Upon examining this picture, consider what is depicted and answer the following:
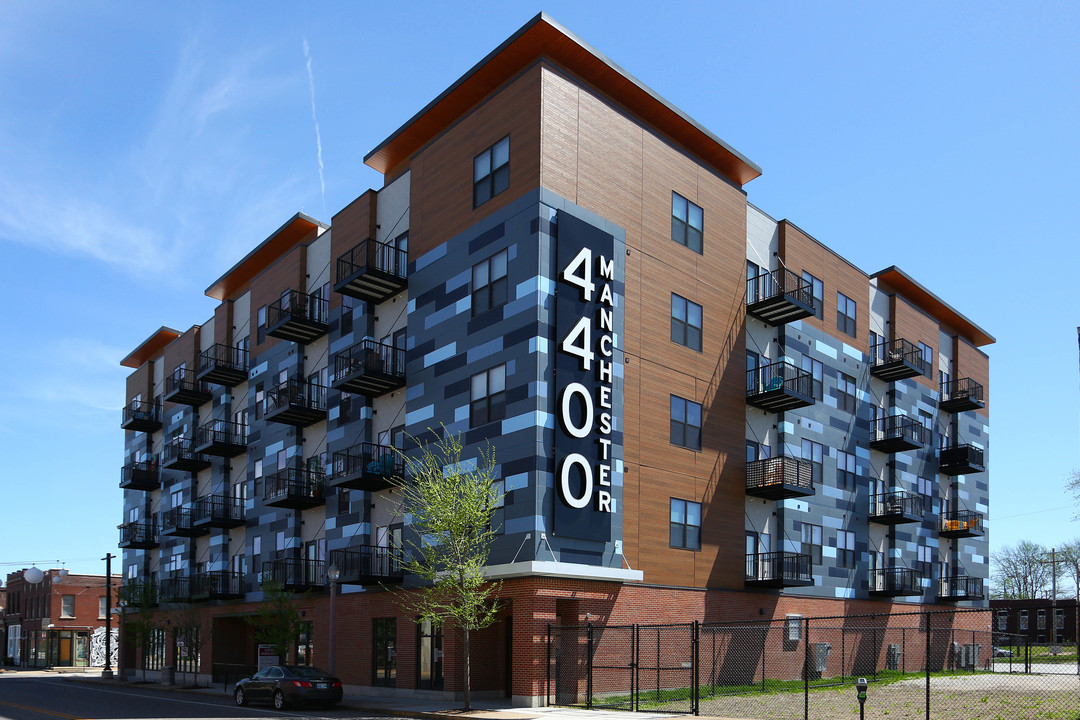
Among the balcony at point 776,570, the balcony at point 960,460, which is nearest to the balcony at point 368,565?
the balcony at point 776,570

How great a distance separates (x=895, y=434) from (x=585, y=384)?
76.8 ft

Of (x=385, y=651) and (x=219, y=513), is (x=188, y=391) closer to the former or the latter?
(x=219, y=513)

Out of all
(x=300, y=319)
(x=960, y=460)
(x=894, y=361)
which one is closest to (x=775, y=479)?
(x=894, y=361)

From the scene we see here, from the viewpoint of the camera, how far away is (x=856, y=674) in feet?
133

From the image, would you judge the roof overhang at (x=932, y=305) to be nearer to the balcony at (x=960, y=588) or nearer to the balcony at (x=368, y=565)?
the balcony at (x=960, y=588)

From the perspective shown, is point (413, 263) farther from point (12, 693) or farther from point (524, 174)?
point (12, 693)

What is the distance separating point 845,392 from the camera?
143 feet

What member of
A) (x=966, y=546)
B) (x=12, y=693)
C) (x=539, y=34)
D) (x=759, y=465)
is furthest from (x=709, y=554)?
(x=12, y=693)

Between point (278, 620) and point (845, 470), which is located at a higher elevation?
point (845, 470)

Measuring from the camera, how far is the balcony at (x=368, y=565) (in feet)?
110

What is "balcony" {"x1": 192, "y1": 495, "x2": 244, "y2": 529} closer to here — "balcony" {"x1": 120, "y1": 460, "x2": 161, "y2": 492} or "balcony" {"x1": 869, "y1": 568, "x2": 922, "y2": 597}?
"balcony" {"x1": 120, "y1": 460, "x2": 161, "y2": 492}

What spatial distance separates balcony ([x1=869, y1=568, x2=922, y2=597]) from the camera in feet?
141

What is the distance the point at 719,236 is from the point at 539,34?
11.0m

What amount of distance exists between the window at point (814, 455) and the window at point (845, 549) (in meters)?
2.96
